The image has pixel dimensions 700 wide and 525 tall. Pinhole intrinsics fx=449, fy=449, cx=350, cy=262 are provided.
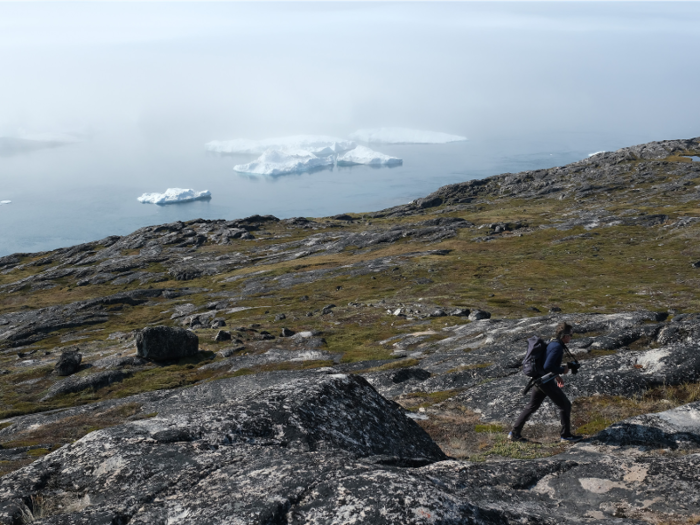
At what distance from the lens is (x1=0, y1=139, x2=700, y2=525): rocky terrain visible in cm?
860

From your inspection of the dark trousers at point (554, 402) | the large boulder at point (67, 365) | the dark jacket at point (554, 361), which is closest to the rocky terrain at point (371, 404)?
the large boulder at point (67, 365)

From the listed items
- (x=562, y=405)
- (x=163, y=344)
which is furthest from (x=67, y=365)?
(x=562, y=405)

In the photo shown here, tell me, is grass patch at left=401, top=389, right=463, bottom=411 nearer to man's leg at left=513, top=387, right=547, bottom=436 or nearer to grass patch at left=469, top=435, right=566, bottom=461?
man's leg at left=513, top=387, right=547, bottom=436

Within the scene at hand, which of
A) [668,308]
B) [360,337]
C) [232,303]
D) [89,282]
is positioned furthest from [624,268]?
[89,282]

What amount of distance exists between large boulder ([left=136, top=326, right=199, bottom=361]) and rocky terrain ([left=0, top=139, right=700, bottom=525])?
27 centimetres

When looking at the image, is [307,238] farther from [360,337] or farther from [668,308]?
[668,308]

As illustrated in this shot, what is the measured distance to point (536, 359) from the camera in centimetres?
1602

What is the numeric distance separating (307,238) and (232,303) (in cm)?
8383

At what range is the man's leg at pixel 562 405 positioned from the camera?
1554cm

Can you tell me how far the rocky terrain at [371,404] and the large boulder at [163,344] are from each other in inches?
10.5

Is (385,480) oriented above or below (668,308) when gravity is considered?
above

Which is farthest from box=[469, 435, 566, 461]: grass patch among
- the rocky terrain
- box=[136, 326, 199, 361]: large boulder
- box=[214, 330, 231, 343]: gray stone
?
box=[214, 330, 231, 343]: gray stone

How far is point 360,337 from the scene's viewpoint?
67000mm

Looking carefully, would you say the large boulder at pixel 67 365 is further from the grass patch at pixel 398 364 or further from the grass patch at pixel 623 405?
the grass patch at pixel 623 405
